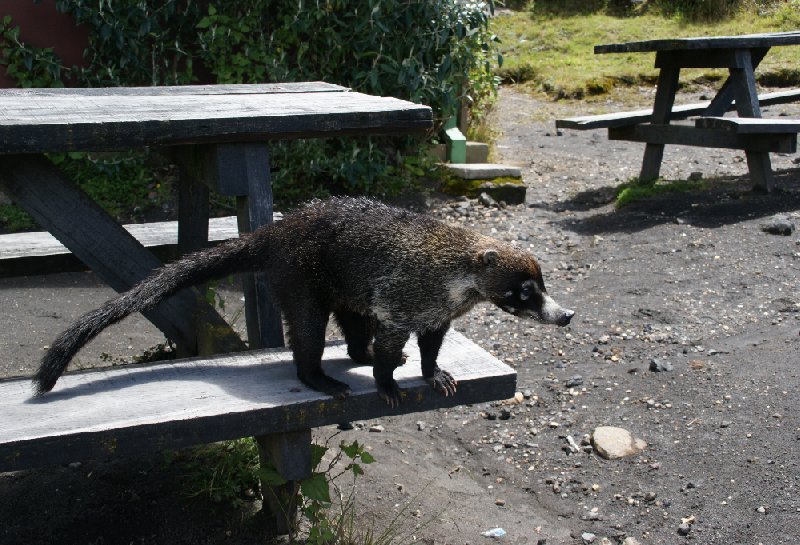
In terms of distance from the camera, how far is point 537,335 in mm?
5672

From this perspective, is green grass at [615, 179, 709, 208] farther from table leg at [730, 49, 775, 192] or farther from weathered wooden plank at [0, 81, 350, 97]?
weathered wooden plank at [0, 81, 350, 97]

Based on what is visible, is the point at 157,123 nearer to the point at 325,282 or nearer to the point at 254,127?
the point at 254,127

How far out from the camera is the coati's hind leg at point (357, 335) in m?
3.56

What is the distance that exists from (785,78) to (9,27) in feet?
32.6

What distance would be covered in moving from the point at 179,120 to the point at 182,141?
0.08 metres

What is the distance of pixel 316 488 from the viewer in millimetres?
3316

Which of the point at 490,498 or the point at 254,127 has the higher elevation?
the point at 254,127

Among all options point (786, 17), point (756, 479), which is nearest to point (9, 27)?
point (756, 479)

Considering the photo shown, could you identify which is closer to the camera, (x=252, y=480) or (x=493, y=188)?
(x=252, y=480)

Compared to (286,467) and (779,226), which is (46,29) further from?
(779,226)

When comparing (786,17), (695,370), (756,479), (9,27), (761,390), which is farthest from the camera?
(786,17)

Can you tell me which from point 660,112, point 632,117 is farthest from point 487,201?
point 660,112

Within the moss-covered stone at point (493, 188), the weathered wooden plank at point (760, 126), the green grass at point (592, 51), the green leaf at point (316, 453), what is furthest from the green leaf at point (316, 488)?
the green grass at point (592, 51)

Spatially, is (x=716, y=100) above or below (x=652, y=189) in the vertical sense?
above
